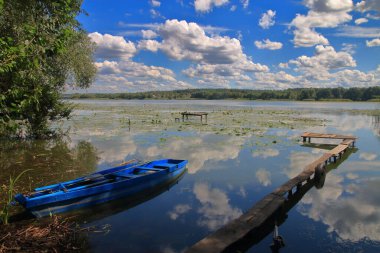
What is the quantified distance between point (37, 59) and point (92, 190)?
176 inches

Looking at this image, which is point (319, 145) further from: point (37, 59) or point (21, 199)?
point (37, 59)

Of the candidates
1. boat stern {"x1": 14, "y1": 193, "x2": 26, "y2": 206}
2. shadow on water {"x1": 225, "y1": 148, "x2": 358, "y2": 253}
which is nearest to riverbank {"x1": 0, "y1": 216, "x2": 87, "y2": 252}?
boat stern {"x1": 14, "y1": 193, "x2": 26, "y2": 206}

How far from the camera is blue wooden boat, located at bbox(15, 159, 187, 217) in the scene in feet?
30.1

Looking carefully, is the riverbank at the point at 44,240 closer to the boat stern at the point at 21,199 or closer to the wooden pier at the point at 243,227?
the boat stern at the point at 21,199

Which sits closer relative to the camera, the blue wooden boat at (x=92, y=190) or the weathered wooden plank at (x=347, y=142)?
the blue wooden boat at (x=92, y=190)

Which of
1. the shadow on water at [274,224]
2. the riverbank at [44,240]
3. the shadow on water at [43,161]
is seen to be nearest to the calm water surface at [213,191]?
the shadow on water at [43,161]

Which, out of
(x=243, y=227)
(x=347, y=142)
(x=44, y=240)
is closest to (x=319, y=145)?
(x=347, y=142)

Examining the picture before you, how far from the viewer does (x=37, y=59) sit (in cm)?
749

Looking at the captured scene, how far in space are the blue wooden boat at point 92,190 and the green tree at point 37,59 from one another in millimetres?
A: 2157

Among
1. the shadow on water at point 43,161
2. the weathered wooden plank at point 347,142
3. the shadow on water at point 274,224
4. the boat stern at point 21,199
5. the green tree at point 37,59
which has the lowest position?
the shadow on water at point 274,224

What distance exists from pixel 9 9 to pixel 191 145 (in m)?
13.5

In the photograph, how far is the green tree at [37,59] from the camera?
24.8 ft

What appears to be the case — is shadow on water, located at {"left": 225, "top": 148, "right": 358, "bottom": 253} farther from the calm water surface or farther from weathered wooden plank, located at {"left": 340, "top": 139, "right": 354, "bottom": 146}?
weathered wooden plank, located at {"left": 340, "top": 139, "right": 354, "bottom": 146}

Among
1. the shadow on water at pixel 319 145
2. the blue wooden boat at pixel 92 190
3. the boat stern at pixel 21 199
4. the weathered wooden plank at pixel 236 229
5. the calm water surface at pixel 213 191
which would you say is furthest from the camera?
the shadow on water at pixel 319 145
